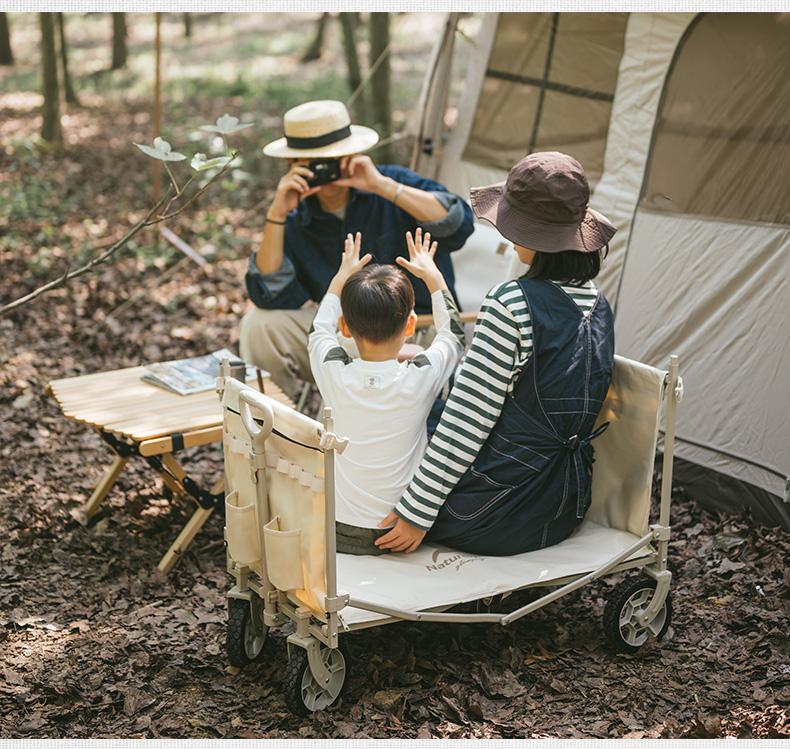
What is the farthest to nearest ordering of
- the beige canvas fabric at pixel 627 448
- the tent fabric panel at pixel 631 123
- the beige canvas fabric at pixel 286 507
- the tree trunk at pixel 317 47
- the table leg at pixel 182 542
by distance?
1. the tree trunk at pixel 317 47
2. the tent fabric panel at pixel 631 123
3. the table leg at pixel 182 542
4. the beige canvas fabric at pixel 627 448
5. the beige canvas fabric at pixel 286 507

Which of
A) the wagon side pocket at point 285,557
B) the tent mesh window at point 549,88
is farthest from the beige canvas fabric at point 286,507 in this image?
the tent mesh window at point 549,88

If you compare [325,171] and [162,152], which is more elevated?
[162,152]

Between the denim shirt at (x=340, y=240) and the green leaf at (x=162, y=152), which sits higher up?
the green leaf at (x=162, y=152)

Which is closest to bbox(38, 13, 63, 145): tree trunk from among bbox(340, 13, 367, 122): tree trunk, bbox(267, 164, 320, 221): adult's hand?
bbox(340, 13, 367, 122): tree trunk

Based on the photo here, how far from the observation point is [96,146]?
10703 millimetres

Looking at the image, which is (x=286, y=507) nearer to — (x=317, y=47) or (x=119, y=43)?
(x=119, y=43)

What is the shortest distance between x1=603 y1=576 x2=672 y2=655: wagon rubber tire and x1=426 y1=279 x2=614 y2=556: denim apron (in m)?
0.36

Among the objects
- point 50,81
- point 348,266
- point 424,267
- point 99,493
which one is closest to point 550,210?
point 424,267

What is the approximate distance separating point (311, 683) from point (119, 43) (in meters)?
15.7

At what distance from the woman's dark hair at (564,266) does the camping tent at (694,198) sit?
1402 millimetres

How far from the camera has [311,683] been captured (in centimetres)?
247

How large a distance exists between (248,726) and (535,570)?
996 millimetres

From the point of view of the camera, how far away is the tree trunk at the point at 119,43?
15331 mm

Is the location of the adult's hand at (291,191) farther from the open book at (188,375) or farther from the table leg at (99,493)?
the table leg at (99,493)
